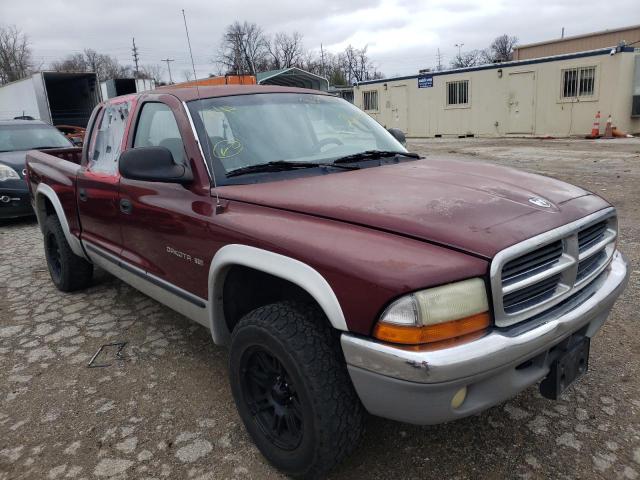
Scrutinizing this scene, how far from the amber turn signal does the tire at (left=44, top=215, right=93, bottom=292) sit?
11.9 ft

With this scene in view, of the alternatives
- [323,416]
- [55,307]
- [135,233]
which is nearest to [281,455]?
[323,416]

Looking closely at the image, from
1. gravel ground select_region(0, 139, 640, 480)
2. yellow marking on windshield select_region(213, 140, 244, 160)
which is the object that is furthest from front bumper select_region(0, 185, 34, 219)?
yellow marking on windshield select_region(213, 140, 244, 160)

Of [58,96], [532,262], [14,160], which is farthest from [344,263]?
[58,96]

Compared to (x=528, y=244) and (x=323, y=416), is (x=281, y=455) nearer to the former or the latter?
(x=323, y=416)

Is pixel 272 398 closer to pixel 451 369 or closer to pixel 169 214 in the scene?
pixel 451 369

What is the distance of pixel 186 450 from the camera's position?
95.4 inches

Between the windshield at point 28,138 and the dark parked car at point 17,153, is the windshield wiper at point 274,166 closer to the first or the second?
the dark parked car at point 17,153

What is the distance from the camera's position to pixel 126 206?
10.5 feet

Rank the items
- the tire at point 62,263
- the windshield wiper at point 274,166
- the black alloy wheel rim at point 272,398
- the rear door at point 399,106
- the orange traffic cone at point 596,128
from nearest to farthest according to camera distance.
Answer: the black alloy wheel rim at point 272,398 < the windshield wiper at point 274,166 < the tire at point 62,263 < the orange traffic cone at point 596,128 < the rear door at point 399,106

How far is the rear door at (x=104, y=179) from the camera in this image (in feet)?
11.3

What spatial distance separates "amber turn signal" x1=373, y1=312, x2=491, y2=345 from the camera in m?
1.72

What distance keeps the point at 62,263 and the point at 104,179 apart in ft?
4.79

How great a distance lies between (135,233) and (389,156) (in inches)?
66.4

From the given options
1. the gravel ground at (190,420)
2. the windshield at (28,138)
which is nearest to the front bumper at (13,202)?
the windshield at (28,138)
